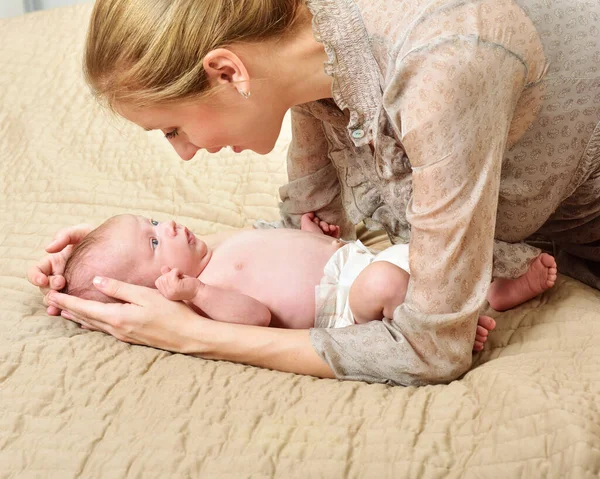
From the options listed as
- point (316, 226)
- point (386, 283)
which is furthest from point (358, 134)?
point (316, 226)

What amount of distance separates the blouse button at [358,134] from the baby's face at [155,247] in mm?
467

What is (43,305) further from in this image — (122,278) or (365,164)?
(365,164)

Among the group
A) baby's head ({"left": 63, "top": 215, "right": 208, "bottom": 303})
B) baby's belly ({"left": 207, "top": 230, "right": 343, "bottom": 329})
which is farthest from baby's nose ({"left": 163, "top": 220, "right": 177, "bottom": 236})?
baby's belly ({"left": 207, "top": 230, "right": 343, "bottom": 329})

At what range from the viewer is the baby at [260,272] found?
1.35m

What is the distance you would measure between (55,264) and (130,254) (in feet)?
0.52

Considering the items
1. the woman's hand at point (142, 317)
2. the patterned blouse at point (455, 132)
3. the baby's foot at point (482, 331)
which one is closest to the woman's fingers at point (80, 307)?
the woman's hand at point (142, 317)

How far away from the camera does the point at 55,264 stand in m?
1.52

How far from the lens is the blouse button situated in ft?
4.19

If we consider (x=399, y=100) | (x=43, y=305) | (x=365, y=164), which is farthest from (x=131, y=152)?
(x=399, y=100)

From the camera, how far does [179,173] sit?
2131 millimetres

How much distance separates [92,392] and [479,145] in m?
0.72

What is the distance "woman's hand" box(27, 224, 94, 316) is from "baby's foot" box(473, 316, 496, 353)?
0.79 metres

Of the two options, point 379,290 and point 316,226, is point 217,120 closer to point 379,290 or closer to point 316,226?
point 379,290

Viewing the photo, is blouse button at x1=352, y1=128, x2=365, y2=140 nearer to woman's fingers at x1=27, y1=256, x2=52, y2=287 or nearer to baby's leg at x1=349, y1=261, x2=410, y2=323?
baby's leg at x1=349, y1=261, x2=410, y2=323
